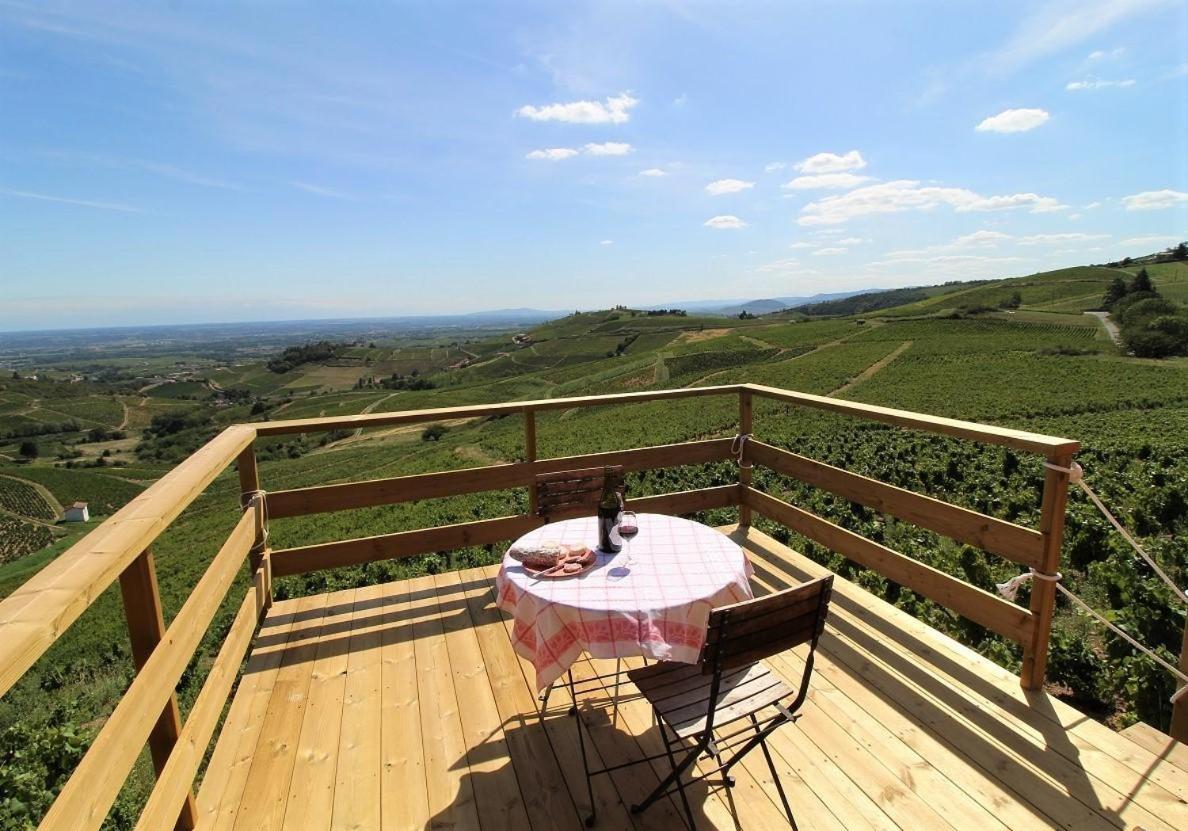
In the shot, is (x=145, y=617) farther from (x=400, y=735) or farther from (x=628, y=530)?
(x=628, y=530)

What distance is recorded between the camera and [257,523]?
325 centimetres

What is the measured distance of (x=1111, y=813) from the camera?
1.94 meters

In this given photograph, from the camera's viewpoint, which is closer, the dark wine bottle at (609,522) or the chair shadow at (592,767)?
the chair shadow at (592,767)

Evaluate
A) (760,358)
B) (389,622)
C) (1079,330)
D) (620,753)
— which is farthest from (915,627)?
(1079,330)

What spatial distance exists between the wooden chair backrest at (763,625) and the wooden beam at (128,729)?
1.38 m

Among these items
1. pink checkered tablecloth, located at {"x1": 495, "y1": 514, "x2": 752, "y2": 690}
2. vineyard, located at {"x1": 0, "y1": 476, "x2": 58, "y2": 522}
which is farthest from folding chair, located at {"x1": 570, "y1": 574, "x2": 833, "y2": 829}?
vineyard, located at {"x1": 0, "y1": 476, "x2": 58, "y2": 522}

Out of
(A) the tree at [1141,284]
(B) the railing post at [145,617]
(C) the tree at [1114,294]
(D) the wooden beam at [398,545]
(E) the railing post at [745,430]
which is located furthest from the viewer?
(C) the tree at [1114,294]

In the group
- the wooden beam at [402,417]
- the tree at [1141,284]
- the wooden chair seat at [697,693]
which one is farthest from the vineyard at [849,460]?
the tree at [1141,284]

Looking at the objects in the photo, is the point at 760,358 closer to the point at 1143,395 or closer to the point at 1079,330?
the point at 1079,330

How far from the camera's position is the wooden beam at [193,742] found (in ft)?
5.16

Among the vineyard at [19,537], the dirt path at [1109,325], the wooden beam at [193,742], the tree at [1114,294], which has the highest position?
the tree at [1114,294]

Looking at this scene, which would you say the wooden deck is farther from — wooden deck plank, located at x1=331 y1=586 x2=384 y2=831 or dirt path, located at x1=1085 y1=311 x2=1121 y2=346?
dirt path, located at x1=1085 y1=311 x2=1121 y2=346

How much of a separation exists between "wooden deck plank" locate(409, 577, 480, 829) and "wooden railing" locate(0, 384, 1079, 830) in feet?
2.19

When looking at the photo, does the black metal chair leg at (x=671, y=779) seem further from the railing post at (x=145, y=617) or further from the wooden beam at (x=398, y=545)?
the wooden beam at (x=398, y=545)
